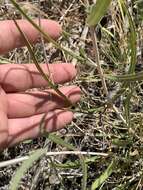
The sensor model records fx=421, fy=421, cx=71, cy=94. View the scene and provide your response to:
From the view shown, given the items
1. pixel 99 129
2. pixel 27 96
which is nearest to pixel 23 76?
pixel 27 96

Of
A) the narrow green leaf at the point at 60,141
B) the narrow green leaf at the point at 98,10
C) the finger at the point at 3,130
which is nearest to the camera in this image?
the narrow green leaf at the point at 98,10

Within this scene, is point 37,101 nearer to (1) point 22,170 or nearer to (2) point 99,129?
(2) point 99,129

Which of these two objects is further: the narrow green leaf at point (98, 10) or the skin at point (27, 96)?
the skin at point (27, 96)

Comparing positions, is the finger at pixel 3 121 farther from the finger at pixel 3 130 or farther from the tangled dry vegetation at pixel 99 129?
the tangled dry vegetation at pixel 99 129

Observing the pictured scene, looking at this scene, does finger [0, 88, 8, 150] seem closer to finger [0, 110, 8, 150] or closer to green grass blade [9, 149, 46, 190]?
finger [0, 110, 8, 150]

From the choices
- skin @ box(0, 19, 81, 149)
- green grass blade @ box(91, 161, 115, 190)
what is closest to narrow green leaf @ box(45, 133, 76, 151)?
skin @ box(0, 19, 81, 149)

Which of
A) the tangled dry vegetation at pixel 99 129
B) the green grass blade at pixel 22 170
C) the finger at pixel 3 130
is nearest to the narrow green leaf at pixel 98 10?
the green grass blade at pixel 22 170
